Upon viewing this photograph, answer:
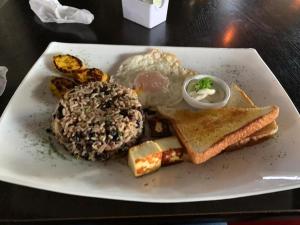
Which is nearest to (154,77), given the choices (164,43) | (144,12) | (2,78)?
(164,43)

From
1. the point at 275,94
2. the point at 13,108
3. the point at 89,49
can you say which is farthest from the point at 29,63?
the point at 275,94

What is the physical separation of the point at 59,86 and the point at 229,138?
2.53 ft

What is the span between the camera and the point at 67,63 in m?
1.62

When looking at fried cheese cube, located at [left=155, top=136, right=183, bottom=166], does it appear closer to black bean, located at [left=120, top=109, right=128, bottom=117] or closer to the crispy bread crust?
the crispy bread crust

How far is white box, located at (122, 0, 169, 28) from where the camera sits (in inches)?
79.9

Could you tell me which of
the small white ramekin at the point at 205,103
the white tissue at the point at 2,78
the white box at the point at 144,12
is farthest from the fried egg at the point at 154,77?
the white tissue at the point at 2,78

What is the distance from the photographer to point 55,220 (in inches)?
42.4

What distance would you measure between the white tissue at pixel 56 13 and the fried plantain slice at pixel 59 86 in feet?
2.34

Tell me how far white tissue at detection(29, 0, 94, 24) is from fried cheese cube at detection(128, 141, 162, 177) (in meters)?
1.19

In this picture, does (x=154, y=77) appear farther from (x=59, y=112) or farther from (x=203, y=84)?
(x=59, y=112)

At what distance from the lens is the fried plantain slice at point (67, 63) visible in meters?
1.59

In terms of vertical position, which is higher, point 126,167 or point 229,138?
point 229,138

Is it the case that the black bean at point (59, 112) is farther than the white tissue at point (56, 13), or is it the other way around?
the white tissue at point (56, 13)

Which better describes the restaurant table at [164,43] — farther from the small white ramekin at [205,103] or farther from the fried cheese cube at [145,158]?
the small white ramekin at [205,103]
